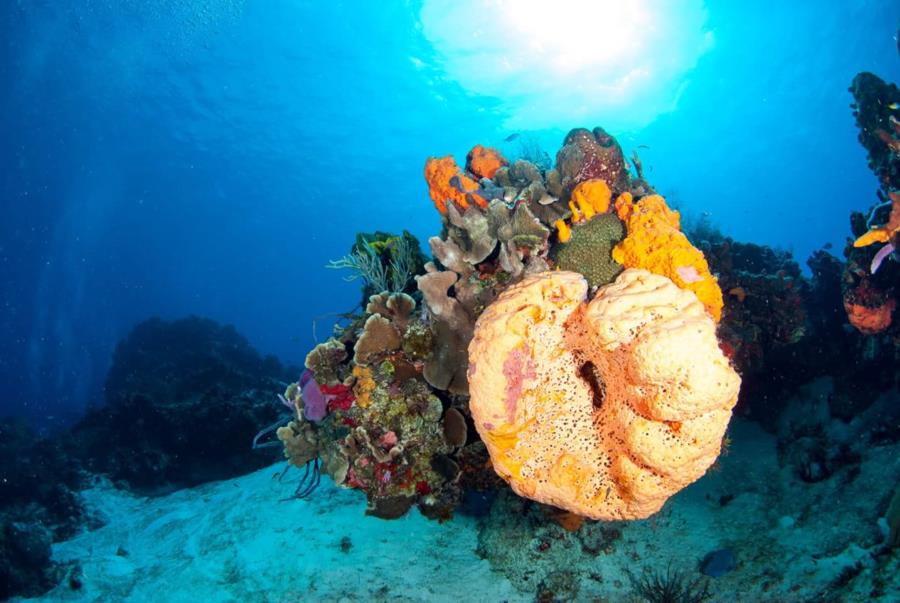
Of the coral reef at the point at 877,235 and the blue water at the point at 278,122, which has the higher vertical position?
the blue water at the point at 278,122

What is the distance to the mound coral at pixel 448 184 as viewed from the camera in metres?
4.67

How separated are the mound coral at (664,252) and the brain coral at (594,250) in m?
0.11

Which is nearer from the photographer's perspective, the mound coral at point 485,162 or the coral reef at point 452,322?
the coral reef at point 452,322

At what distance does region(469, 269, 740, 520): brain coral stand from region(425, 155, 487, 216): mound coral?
2.00m

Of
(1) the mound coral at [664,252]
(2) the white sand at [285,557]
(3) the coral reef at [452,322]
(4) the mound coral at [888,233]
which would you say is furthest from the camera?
(4) the mound coral at [888,233]

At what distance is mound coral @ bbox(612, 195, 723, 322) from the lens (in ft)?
10.4

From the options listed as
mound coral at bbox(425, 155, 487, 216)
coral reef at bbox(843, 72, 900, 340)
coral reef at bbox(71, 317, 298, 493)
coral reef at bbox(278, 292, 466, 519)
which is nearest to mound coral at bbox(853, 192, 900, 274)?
coral reef at bbox(843, 72, 900, 340)

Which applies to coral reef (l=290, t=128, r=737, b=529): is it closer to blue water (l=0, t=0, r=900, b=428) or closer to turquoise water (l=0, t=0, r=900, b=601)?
turquoise water (l=0, t=0, r=900, b=601)

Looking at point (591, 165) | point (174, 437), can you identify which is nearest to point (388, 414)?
point (591, 165)

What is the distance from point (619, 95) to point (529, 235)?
39281mm

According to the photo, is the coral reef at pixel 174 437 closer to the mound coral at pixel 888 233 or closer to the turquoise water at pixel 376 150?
the turquoise water at pixel 376 150

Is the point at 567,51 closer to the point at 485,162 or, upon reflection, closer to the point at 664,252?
the point at 485,162

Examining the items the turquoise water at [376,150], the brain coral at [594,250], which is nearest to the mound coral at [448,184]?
the brain coral at [594,250]

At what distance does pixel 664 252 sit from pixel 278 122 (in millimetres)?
40642
